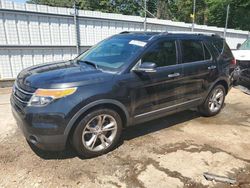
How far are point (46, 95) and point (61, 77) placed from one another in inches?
14.5

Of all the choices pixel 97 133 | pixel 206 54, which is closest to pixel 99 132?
pixel 97 133

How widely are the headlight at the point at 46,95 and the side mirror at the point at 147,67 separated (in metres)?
1.18

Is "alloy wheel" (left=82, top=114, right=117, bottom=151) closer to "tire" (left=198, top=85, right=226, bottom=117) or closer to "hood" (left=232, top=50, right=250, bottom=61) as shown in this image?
"tire" (left=198, top=85, right=226, bottom=117)

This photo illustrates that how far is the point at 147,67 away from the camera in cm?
377

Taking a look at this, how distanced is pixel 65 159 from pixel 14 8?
18.5ft

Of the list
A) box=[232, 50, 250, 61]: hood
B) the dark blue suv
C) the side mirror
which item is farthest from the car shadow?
box=[232, 50, 250, 61]: hood

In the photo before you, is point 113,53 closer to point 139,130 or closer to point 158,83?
point 158,83

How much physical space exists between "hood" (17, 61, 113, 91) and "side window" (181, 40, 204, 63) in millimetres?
1694

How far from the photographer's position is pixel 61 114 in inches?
126

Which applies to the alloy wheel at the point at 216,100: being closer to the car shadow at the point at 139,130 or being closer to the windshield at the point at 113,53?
the car shadow at the point at 139,130

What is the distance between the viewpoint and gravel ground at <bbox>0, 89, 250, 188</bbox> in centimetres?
316

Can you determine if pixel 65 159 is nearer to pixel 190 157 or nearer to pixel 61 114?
pixel 61 114

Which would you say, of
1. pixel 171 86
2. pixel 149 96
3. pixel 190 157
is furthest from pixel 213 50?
pixel 190 157

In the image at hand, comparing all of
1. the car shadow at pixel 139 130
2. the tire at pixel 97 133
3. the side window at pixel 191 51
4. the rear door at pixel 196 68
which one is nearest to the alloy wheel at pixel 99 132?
the tire at pixel 97 133
